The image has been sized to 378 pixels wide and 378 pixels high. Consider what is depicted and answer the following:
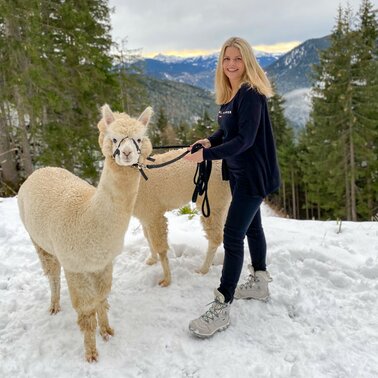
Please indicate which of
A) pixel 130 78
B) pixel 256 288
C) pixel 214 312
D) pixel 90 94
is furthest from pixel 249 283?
pixel 130 78

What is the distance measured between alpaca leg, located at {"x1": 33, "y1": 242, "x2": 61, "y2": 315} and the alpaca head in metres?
1.59

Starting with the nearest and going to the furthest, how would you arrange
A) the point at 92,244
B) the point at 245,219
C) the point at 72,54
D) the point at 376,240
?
the point at 92,244 → the point at 245,219 → the point at 376,240 → the point at 72,54

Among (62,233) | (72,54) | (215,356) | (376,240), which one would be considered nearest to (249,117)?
(62,233)

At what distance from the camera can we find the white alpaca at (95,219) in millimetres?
2617

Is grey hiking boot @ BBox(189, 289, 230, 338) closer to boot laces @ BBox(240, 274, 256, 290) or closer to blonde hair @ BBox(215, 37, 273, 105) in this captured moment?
boot laces @ BBox(240, 274, 256, 290)

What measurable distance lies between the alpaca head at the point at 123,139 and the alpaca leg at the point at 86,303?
3.45ft

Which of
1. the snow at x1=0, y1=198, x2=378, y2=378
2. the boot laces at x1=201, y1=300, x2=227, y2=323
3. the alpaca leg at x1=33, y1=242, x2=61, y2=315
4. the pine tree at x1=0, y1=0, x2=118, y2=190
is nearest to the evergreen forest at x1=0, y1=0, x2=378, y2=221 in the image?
the pine tree at x1=0, y1=0, x2=118, y2=190

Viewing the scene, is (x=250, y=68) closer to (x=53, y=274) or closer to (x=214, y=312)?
(x=214, y=312)

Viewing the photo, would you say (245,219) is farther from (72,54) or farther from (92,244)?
(72,54)

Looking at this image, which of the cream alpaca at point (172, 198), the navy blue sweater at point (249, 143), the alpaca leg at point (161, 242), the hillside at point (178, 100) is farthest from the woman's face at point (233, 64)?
the hillside at point (178, 100)

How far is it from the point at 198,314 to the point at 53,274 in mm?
1528

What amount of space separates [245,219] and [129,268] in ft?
6.53

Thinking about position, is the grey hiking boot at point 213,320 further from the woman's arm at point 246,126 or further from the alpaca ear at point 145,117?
the alpaca ear at point 145,117

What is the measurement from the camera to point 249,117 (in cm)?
287
